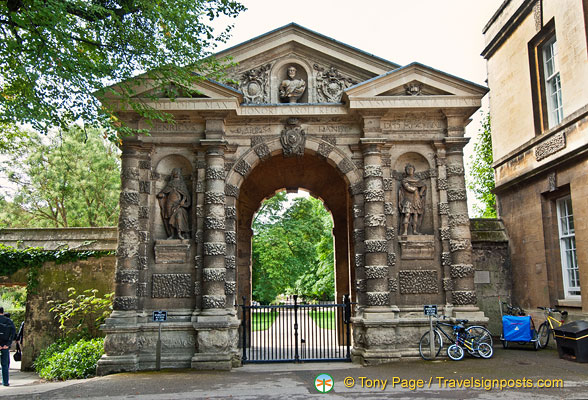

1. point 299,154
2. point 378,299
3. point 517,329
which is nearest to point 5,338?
point 299,154

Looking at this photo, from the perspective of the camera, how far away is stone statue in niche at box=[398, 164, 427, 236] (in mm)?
12117

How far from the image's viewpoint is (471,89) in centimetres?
1211

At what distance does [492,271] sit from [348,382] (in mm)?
7200

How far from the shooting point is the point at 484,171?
2641 cm

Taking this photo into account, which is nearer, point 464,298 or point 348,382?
point 348,382

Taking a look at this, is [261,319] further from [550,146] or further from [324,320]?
[550,146]

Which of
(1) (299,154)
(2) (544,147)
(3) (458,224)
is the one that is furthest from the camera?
(2) (544,147)

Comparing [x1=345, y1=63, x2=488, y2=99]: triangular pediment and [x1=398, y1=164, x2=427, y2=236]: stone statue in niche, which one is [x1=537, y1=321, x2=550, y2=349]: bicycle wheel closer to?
[x1=398, y1=164, x2=427, y2=236]: stone statue in niche

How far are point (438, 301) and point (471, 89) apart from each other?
17.6ft

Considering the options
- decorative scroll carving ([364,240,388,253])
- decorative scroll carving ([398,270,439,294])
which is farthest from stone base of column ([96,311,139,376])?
decorative scroll carving ([398,270,439,294])

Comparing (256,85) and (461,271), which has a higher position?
(256,85)

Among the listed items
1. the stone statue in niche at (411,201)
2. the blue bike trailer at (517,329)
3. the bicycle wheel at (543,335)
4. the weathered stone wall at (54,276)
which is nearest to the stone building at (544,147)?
the bicycle wheel at (543,335)

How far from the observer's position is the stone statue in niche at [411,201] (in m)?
12.1

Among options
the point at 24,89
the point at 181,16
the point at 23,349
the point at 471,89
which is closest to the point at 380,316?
the point at 471,89
